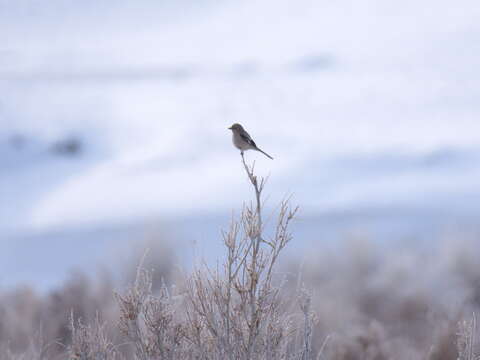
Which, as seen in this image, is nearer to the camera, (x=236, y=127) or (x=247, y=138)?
(x=247, y=138)

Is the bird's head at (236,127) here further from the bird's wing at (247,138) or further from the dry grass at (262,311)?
the dry grass at (262,311)

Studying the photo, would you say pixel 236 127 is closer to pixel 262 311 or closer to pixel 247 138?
pixel 247 138

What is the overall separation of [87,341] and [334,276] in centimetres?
2027

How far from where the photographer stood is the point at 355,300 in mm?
23812

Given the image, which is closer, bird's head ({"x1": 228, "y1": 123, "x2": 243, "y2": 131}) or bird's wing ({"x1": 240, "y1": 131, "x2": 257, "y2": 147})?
bird's wing ({"x1": 240, "y1": 131, "x2": 257, "y2": 147})

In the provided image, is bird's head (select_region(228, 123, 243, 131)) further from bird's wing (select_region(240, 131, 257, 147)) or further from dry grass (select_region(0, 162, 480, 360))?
dry grass (select_region(0, 162, 480, 360))

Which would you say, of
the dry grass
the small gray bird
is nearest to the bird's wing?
the small gray bird

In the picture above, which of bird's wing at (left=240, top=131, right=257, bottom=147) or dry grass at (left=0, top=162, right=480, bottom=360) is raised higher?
bird's wing at (left=240, top=131, right=257, bottom=147)

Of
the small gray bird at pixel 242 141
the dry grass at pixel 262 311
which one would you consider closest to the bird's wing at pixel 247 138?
the small gray bird at pixel 242 141

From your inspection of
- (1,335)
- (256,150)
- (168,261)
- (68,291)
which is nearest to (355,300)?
(168,261)

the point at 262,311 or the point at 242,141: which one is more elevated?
the point at 242,141

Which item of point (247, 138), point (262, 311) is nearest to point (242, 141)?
point (247, 138)

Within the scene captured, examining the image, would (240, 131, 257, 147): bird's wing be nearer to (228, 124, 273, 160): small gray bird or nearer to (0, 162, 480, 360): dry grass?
(228, 124, 273, 160): small gray bird

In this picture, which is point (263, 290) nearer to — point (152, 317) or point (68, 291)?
point (152, 317)
